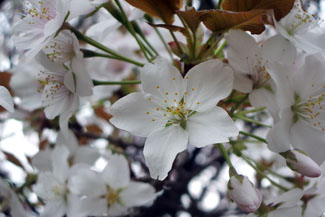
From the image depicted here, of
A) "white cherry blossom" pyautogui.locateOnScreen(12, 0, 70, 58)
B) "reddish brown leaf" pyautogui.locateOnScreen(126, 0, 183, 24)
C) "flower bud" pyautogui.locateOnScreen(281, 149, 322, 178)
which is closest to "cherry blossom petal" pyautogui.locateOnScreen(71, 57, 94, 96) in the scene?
"white cherry blossom" pyautogui.locateOnScreen(12, 0, 70, 58)

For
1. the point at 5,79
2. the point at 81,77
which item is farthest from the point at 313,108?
the point at 5,79

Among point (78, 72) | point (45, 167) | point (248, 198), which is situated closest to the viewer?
point (248, 198)

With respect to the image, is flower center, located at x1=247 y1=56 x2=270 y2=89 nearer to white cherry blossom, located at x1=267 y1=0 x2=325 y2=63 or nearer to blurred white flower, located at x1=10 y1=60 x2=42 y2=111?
white cherry blossom, located at x1=267 y1=0 x2=325 y2=63

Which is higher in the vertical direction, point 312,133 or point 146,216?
point 312,133

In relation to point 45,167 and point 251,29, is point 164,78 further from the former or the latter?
point 45,167

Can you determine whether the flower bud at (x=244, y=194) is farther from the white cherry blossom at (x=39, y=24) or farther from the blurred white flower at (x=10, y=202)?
the blurred white flower at (x=10, y=202)

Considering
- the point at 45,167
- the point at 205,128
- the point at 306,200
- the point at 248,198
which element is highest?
the point at 205,128

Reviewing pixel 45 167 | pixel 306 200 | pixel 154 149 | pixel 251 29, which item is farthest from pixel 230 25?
pixel 45 167
